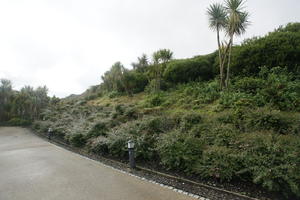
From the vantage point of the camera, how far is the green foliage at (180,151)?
3746mm

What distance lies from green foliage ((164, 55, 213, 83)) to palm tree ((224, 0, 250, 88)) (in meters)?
2.80

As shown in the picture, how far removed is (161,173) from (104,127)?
3.95 m

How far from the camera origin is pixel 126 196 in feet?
9.92

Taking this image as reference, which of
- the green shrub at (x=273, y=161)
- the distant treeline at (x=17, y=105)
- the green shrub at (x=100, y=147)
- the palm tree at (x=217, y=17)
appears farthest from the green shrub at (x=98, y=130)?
the distant treeline at (x=17, y=105)

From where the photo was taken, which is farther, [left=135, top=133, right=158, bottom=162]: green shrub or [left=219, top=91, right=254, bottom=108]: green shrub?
[left=219, top=91, right=254, bottom=108]: green shrub

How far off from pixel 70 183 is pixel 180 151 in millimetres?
2577

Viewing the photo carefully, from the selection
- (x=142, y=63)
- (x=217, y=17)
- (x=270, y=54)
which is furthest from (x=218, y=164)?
(x=142, y=63)

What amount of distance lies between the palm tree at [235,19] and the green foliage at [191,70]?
2.80 metres

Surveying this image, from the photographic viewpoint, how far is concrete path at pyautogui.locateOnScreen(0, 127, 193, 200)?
10.1 feet

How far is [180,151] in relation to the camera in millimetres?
3906

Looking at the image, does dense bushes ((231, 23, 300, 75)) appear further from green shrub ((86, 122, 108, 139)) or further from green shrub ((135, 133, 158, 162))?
green shrub ((86, 122, 108, 139))

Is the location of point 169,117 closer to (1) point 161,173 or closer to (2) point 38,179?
(1) point 161,173

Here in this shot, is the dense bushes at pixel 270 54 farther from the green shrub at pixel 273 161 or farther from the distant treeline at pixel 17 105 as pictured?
the distant treeline at pixel 17 105

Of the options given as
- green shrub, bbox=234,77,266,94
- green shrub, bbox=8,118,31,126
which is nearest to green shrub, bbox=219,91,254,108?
green shrub, bbox=234,77,266,94
